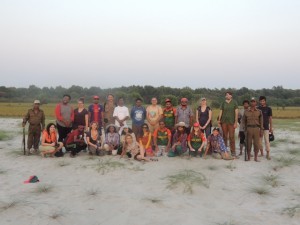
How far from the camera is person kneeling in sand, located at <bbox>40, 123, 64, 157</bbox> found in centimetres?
866

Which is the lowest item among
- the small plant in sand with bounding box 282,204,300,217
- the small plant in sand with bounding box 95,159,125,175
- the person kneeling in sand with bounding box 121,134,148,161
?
the small plant in sand with bounding box 282,204,300,217

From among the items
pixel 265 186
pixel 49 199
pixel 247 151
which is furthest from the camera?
pixel 247 151

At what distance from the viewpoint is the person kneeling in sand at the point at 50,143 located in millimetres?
8664

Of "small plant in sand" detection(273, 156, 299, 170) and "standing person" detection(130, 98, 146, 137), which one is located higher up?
"standing person" detection(130, 98, 146, 137)

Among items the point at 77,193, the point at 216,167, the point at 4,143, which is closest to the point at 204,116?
the point at 216,167

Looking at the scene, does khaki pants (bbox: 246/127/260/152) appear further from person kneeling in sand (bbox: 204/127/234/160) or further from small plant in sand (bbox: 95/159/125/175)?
small plant in sand (bbox: 95/159/125/175)

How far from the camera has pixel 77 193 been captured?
5805 millimetres

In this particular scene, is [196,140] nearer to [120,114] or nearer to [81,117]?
[120,114]

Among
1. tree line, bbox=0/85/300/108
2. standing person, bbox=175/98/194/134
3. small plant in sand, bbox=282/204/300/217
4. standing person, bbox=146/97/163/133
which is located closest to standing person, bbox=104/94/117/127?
standing person, bbox=146/97/163/133

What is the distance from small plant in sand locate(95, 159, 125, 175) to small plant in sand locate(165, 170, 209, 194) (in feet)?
4.47

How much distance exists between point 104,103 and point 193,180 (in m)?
4.51

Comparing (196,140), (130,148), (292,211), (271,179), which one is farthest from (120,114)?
(292,211)

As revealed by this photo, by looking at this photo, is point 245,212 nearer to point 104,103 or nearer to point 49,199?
point 49,199

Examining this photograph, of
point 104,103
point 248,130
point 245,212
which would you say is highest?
point 104,103
